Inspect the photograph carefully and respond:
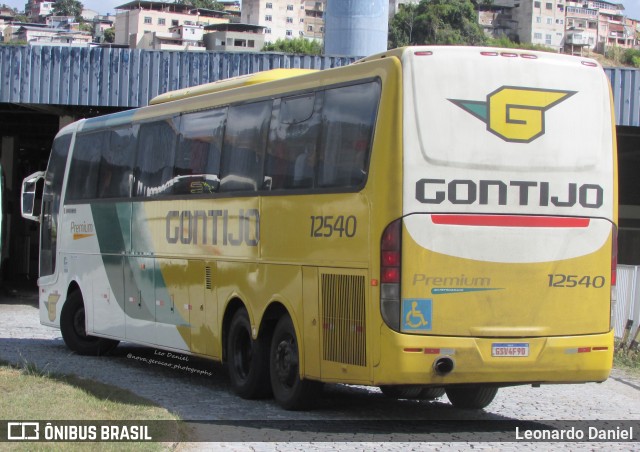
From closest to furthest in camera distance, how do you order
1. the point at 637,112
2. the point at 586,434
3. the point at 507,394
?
the point at 586,434 < the point at 507,394 < the point at 637,112

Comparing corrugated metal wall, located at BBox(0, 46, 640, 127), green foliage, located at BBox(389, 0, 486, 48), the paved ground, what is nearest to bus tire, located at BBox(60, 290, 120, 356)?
the paved ground

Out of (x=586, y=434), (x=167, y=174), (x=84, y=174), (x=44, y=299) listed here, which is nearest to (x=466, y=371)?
(x=586, y=434)

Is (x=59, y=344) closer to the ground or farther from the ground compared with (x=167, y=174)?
closer to the ground

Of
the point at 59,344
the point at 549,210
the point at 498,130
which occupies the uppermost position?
the point at 498,130

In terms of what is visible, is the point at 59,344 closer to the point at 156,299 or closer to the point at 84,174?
the point at 84,174

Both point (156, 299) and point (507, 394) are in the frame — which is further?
point (156, 299)

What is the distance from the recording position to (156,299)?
1442 centimetres

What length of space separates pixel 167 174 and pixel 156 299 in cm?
167

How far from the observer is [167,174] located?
14.1 meters

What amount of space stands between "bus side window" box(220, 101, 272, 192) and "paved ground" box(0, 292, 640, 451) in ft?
7.87

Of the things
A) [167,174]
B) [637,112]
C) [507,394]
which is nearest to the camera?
[507,394]

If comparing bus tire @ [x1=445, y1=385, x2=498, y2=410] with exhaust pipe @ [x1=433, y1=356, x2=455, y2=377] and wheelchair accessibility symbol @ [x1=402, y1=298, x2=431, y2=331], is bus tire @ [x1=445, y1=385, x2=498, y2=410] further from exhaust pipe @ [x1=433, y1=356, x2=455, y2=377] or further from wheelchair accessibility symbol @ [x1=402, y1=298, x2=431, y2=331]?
wheelchair accessibility symbol @ [x1=402, y1=298, x2=431, y2=331]

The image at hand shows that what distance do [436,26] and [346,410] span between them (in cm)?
15213

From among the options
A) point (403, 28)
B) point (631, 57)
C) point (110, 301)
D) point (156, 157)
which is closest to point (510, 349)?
point (156, 157)
